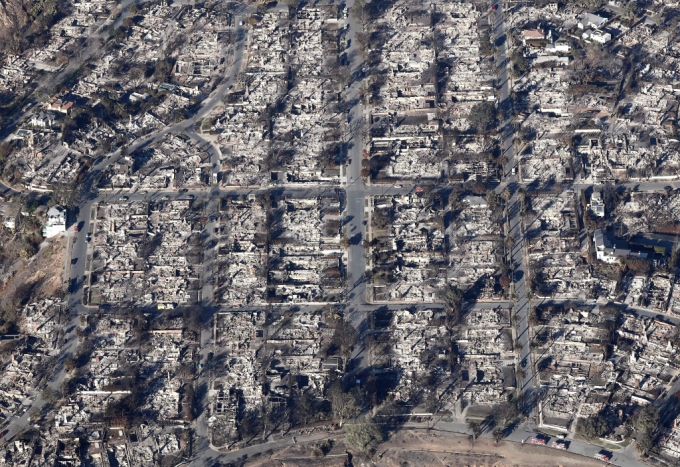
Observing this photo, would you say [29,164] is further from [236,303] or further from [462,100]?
[462,100]

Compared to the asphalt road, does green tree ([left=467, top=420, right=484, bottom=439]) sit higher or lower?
lower

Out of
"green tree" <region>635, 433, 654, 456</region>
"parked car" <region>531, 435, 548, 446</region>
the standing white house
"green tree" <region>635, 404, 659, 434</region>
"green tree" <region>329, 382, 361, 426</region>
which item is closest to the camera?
"green tree" <region>635, 433, 654, 456</region>

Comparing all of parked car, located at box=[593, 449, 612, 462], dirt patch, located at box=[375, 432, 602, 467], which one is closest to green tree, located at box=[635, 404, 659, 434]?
parked car, located at box=[593, 449, 612, 462]

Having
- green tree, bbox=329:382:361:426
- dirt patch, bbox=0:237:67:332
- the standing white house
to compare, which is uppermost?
the standing white house

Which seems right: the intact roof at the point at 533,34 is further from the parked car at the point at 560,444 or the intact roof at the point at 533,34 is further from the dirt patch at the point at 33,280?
the dirt patch at the point at 33,280

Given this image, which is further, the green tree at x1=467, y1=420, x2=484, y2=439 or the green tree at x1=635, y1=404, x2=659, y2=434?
A: the green tree at x1=467, y1=420, x2=484, y2=439

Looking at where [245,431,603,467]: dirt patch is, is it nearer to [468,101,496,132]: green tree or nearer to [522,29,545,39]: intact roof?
[468,101,496,132]: green tree

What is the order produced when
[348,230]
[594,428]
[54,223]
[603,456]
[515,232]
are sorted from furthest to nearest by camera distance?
1. [54,223]
2. [348,230]
3. [515,232]
4. [603,456]
5. [594,428]

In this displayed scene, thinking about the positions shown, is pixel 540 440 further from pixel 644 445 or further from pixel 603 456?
pixel 644 445

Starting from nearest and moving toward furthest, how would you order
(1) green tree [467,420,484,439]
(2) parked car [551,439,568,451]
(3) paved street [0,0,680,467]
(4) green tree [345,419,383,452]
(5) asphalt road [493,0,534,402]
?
(4) green tree [345,419,383,452] → (2) parked car [551,439,568,451] → (1) green tree [467,420,484,439] → (3) paved street [0,0,680,467] → (5) asphalt road [493,0,534,402]

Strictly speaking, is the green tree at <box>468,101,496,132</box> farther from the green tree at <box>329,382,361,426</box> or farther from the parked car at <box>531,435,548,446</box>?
the parked car at <box>531,435,548,446</box>

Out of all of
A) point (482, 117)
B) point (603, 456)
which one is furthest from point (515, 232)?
point (603, 456)

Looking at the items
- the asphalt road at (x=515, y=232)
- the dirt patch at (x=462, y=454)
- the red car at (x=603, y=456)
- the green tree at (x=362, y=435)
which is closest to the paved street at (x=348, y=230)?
the asphalt road at (x=515, y=232)
